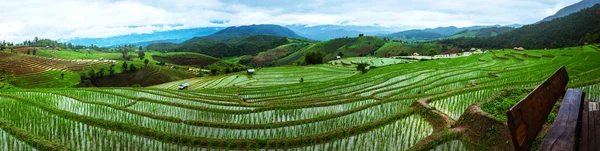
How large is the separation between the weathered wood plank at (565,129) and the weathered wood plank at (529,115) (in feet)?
0.56

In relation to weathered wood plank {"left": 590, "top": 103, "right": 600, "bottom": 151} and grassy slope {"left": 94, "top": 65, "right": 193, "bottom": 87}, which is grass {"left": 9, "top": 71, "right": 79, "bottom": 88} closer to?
grassy slope {"left": 94, "top": 65, "right": 193, "bottom": 87}

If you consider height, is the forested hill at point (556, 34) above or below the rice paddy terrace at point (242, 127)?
above

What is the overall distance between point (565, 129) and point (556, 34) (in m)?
158

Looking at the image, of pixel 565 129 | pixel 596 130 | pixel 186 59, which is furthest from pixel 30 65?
pixel 596 130

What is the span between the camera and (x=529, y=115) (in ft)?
12.5

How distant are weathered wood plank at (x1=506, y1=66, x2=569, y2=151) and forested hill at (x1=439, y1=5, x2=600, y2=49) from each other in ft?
409

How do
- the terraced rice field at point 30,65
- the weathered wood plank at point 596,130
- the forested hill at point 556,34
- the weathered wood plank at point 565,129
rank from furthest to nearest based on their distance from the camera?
the forested hill at point 556,34 → the terraced rice field at point 30,65 → the weathered wood plank at point 596,130 → the weathered wood plank at point 565,129

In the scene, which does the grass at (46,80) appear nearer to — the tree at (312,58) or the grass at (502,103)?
the tree at (312,58)

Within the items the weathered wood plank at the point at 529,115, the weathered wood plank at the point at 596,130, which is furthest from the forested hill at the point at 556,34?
the weathered wood plank at the point at 529,115

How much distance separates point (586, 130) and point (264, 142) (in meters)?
6.88

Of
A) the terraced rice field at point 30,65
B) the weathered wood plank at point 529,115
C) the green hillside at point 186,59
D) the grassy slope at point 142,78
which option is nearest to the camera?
the weathered wood plank at point 529,115

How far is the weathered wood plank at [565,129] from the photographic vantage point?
3750 mm

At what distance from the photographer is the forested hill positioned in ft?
356

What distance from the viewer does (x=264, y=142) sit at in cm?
841
